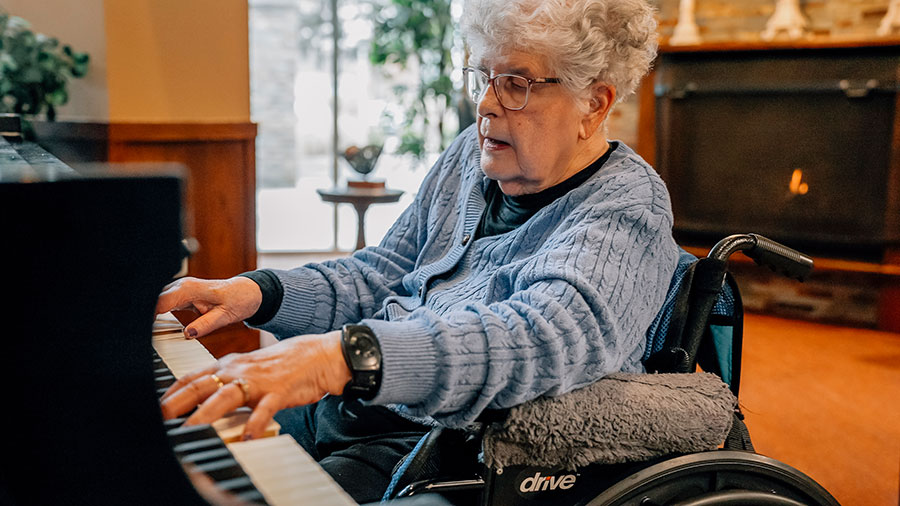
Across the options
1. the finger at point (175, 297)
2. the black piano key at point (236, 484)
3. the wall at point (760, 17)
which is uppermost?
the wall at point (760, 17)


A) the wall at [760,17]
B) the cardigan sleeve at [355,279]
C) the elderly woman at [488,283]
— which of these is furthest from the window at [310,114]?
the elderly woman at [488,283]

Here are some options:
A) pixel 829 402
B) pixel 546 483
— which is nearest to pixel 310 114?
pixel 829 402

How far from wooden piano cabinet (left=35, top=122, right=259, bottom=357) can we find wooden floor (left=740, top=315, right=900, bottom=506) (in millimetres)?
1930

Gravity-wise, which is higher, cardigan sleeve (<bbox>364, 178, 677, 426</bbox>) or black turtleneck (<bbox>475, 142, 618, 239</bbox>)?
black turtleneck (<bbox>475, 142, 618, 239</bbox>)

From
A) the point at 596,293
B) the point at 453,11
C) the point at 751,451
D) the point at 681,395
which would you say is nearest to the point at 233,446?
the point at 596,293

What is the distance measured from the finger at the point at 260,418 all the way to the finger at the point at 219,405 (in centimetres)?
2

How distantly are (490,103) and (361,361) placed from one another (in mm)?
590

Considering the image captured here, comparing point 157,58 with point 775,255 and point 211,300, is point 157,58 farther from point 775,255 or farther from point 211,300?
point 775,255

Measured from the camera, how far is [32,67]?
286 centimetres

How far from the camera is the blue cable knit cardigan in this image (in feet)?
3.03

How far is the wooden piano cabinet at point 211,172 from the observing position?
2.86 metres

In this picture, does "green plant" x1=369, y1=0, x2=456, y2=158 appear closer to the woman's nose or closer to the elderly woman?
the elderly woman

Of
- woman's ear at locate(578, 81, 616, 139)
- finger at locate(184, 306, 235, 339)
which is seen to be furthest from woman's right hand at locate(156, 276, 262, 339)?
woman's ear at locate(578, 81, 616, 139)

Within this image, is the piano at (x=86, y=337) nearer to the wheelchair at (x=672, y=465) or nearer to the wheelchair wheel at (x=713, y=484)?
the wheelchair at (x=672, y=465)
